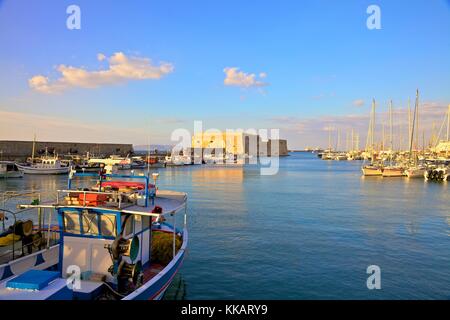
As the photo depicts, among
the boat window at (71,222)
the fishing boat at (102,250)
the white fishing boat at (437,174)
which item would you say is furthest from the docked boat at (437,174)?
the boat window at (71,222)

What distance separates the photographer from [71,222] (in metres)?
12.4

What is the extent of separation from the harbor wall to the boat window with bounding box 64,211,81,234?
11082 cm

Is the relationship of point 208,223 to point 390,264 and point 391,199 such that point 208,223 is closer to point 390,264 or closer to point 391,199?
point 390,264

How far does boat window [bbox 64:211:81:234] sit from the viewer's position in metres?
12.3

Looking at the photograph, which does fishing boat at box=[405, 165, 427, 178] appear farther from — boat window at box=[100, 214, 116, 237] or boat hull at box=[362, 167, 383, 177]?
boat window at box=[100, 214, 116, 237]

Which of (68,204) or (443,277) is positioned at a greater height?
(68,204)

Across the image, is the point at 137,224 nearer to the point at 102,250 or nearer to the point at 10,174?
the point at 102,250

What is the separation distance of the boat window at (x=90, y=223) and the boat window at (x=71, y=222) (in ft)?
0.86

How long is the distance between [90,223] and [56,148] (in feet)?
431

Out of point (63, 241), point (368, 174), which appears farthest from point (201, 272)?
point (368, 174)

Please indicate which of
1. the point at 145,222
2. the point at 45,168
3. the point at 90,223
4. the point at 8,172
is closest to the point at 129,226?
the point at 145,222
